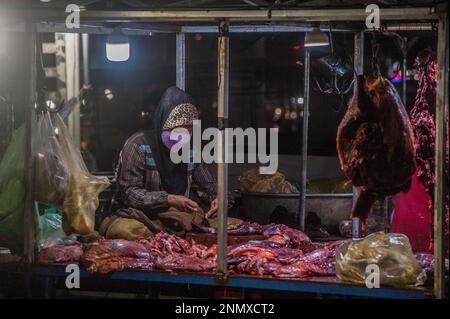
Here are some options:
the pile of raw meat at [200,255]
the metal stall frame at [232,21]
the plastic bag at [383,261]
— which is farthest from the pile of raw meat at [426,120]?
the pile of raw meat at [200,255]

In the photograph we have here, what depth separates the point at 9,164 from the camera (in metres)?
5.51

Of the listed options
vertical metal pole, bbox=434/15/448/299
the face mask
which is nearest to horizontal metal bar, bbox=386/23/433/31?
vertical metal pole, bbox=434/15/448/299

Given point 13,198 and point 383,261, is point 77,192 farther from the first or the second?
point 383,261

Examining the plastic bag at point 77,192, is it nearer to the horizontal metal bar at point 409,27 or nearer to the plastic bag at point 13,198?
the plastic bag at point 13,198

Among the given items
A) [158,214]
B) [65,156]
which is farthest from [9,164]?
[158,214]

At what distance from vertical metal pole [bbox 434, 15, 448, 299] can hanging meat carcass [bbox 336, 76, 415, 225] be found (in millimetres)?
483

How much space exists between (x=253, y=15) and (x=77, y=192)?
6.55 feet

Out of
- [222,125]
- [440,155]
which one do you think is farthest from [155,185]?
[440,155]

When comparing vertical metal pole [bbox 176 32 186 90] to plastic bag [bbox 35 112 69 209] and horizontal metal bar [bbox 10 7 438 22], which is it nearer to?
plastic bag [bbox 35 112 69 209]

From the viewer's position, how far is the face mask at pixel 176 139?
20.4ft

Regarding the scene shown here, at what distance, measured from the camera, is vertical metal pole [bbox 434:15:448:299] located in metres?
4.48

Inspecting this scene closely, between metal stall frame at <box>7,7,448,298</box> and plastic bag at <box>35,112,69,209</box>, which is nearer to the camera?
metal stall frame at <box>7,7,448,298</box>

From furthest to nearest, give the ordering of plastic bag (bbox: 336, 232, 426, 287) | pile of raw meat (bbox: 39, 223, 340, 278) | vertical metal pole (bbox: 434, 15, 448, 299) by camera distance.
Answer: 1. pile of raw meat (bbox: 39, 223, 340, 278)
2. plastic bag (bbox: 336, 232, 426, 287)
3. vertical metal pole (bbox: 434, 15, 448, 299)
